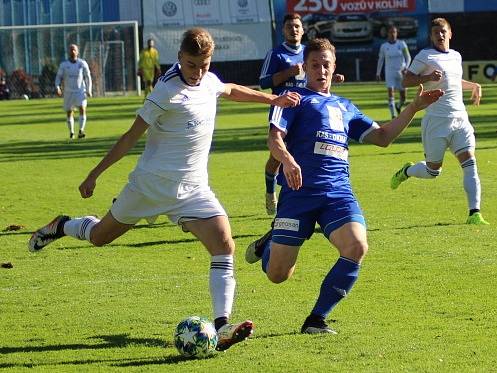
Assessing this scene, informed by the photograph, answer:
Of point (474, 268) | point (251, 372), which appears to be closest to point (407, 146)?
point (474, 268)

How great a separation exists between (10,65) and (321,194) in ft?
150

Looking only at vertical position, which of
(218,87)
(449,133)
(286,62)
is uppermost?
(286,62)

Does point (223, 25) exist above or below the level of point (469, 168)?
above

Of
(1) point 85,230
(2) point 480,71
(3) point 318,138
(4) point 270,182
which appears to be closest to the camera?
(3) point 318,138

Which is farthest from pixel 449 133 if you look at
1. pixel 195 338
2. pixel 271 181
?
pixel 195 338

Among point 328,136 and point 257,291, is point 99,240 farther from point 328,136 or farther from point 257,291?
point 328,136

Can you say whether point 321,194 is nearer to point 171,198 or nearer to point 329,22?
point 171,198

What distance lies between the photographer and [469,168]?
1331 centimetres

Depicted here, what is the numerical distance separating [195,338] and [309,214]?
126cm

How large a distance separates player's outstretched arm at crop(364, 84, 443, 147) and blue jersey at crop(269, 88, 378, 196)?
0.78 feet

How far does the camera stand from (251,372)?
709cm

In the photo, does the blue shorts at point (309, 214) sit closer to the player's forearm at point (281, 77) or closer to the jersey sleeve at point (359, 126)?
the jersey sleeve at point (359, 126)

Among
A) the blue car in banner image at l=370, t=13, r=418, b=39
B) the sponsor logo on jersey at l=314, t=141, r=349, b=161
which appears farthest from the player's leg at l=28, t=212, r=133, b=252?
the blue car in banner image at l=370, t=13, r=418, b=39

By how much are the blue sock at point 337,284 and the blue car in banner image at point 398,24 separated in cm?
4649
